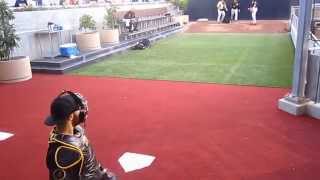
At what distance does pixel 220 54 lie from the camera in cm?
1067

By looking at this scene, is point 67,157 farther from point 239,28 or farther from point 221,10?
point 221,10

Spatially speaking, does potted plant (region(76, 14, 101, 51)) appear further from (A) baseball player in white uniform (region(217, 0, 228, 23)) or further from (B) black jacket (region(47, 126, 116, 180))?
(A) baseball player in white uniform (region(217, 0, 228, 23))

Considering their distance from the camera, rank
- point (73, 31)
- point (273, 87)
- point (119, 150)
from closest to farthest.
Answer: point (119, 150) → point (273, 87) → point (73, 31)

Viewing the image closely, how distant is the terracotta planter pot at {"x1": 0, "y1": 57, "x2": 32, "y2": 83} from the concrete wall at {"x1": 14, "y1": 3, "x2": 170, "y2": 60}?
1.25 m

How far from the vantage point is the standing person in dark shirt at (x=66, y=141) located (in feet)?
7.04

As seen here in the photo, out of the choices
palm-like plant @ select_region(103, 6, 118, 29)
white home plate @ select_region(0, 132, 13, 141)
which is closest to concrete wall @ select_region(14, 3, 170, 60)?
palm-like plant @ select_region(103, 6, 118, 29)

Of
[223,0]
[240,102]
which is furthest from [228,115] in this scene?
[223,0]

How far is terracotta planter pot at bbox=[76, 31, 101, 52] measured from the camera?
35.6ft

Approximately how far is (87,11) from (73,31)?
1.31 m

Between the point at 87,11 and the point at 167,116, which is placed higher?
the point at 87,11

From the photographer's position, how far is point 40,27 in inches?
397

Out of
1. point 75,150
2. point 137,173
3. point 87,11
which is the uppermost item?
point 87,11

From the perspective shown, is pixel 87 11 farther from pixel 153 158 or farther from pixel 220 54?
pixel 153 158

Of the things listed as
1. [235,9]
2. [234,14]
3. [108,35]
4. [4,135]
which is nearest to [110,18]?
[108,35]
